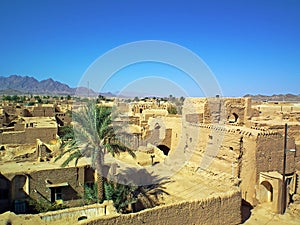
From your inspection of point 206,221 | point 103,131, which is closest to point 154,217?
point 206,221

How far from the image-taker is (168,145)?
22641 mm

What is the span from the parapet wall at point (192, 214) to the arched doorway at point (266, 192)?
345 centimetres

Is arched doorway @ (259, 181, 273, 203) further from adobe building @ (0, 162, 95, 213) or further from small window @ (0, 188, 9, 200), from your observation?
small window @ (0, 188, 9, 200)

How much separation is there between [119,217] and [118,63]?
8.23 m

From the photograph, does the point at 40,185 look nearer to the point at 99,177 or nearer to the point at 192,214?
the point at 99,177

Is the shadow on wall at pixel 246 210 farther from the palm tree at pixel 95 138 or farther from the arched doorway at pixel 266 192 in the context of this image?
the palm tree at pixel 95 138

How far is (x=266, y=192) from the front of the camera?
14672 mm

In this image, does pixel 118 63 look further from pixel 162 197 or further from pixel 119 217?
pixel 119 217

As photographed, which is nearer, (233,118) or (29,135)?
(233,118)

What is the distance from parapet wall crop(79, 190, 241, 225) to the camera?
8930 mm

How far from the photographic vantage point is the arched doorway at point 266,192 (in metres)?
14.5

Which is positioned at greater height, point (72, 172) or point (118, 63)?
point (118, 63)

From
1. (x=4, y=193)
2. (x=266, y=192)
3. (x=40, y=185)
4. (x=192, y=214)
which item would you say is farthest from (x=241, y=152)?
(x=4, y=193)

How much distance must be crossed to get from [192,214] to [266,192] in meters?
6.23
